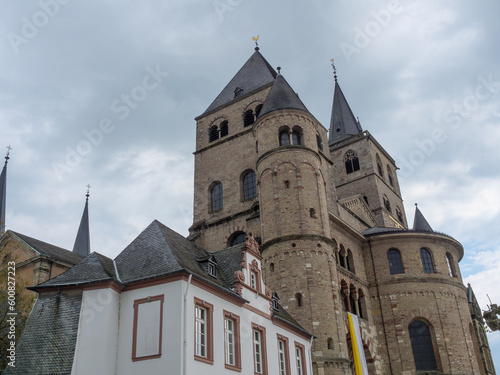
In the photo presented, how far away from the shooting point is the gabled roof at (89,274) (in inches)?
688

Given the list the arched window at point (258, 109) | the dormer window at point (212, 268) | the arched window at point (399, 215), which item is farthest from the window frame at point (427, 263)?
the arched window at point (399, 215)

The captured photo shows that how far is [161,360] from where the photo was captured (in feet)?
50.9

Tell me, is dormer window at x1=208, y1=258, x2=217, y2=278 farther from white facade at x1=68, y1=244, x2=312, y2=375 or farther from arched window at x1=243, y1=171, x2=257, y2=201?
arched window at x1=243, y1=171, x2=257, y2=201

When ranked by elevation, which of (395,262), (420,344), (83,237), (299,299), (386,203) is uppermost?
(386,203)

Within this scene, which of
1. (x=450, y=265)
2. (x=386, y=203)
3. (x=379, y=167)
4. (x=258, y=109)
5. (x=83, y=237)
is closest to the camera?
(x=450, y=265)

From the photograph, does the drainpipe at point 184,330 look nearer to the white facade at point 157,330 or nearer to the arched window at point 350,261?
the white facade at point 157,330

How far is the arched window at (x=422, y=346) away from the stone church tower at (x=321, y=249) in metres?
0.06

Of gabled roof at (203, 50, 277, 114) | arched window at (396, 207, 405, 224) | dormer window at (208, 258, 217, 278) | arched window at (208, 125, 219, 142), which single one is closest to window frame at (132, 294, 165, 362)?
dormer window at (208, 258, 217, 278)

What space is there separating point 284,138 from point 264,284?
1251 centimetres

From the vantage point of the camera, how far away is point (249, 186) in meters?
35.3

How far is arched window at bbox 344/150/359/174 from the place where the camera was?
54.4m

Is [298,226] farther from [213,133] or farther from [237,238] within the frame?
[213,133]

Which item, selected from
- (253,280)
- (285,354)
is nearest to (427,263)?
(285,354)

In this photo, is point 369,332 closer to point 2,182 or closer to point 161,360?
point 161,360
